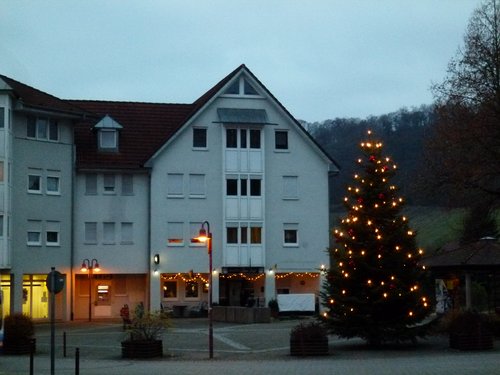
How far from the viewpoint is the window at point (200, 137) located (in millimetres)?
58969

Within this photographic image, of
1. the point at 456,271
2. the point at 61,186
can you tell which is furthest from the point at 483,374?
the point at 61,186

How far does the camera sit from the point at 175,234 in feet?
193

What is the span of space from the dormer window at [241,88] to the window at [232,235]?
8.21m

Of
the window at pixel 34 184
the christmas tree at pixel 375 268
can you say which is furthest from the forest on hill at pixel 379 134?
the christmas tree at pixel 375 268

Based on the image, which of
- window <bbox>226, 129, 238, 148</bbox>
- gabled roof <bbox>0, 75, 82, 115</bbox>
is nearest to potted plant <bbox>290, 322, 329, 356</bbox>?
gabled roof <bbox>0, 75, 82, 115</bbox>

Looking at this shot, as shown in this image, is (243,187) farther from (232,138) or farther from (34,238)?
(34,238)

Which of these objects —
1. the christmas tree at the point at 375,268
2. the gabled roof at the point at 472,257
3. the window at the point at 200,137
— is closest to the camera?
the christmas tree at the point at 375,268

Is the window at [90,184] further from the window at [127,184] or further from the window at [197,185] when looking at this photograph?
the window at [197,185]

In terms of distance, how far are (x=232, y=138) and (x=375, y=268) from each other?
28.7 meters

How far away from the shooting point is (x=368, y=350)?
106 feet

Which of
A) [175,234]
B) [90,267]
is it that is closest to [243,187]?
[175,234]

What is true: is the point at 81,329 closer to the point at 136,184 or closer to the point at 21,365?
the point at 136,184

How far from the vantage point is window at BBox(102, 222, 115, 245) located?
58.0 m

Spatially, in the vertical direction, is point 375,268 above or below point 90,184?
below
